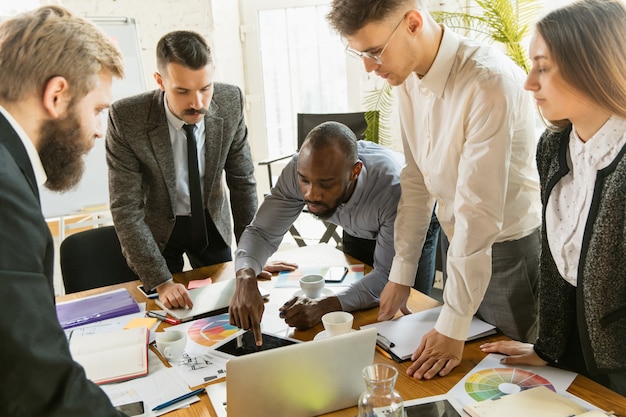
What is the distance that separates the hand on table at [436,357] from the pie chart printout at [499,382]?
6 cm

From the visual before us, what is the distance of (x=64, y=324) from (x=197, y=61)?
0.98 meters

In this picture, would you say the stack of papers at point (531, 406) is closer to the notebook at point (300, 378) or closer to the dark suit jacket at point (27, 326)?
the notebook at point (300, 378)

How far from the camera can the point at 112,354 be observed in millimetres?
1438

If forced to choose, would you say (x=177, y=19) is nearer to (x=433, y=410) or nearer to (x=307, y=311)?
(x=307, y=311)

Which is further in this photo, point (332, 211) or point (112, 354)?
point (332, 211)

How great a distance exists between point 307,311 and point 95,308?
74 cm

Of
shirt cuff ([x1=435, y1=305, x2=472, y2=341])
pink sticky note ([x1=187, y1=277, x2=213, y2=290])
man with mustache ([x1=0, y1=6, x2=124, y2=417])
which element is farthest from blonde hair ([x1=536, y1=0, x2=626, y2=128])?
pink sticky note ([x1=187, y1=277, x2=213, y2=290])

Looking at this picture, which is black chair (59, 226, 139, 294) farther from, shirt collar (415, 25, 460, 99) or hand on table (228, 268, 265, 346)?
shirt collar (415, 25, 460, 99)

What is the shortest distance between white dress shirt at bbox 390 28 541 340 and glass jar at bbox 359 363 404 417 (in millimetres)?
313

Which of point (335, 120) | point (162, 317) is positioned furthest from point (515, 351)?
point (335, 120)

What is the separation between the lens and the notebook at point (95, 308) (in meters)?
1.69

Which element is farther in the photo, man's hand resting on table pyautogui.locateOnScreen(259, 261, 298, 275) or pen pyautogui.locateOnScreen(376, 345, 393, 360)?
man's hand resting on table pyautogui.locateOnScreen(259, 261, 298, 275)

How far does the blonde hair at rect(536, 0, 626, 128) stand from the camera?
114 centimetres

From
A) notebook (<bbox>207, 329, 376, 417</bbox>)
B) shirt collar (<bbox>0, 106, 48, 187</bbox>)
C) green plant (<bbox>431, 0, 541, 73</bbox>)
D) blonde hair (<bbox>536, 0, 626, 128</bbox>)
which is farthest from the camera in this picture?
green plant (<bbox>431, 0, 541, 73</bbox>)
